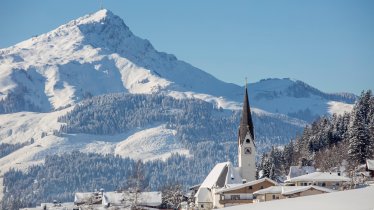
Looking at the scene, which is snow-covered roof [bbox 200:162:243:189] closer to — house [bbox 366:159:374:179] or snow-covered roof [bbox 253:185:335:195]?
snow-covered roof [bbox 253:185:335:195]

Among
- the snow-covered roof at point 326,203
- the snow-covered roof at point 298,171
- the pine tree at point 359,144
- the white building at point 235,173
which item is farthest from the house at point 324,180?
the snow-covered roof at point 326,203

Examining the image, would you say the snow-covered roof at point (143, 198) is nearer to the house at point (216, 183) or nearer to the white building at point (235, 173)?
the white building at point (235, 173)

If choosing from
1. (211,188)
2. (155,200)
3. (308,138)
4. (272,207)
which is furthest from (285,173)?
(272,207)

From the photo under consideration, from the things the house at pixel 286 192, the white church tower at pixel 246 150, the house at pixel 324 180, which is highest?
the white church tower at pixel 246 150

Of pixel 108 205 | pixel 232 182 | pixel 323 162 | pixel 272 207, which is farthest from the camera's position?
pixel 323 162

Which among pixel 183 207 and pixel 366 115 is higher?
pixel 366 115

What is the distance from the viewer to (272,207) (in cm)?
4166

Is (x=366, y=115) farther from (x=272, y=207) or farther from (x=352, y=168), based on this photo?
(x=272, y=207)

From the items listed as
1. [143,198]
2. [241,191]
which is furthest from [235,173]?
[143,198]

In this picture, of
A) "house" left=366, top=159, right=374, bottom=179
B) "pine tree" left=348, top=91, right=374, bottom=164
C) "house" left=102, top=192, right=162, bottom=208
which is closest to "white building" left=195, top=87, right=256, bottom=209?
"house" left=102, top=192, right=162, bottom=208

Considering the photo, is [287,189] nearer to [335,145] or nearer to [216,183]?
[216,183]

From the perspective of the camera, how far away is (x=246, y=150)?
118 meters

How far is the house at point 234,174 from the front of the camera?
361ft

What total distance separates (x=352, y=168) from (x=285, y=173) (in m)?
31.1
